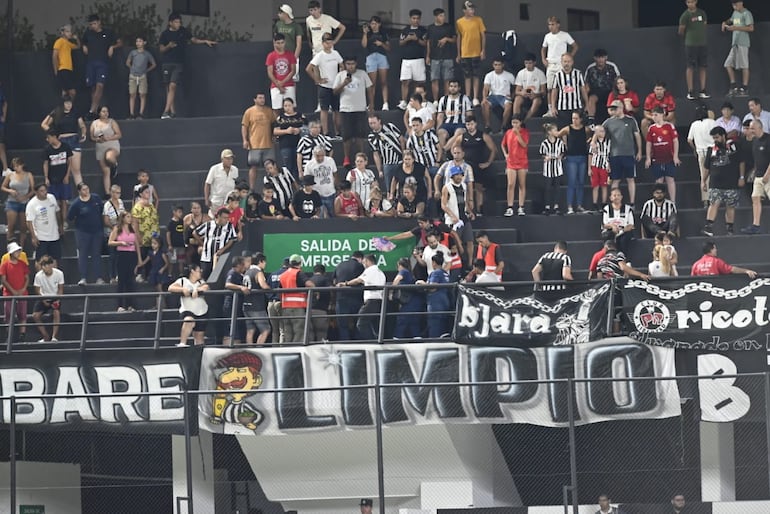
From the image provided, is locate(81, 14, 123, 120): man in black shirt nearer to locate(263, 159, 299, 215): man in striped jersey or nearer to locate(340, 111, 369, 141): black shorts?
locate(340, 111, 369, 141): black shorts

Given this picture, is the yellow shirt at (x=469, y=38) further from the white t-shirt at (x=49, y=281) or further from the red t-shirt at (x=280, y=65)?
the white t-shirt at (x=49, y=281)

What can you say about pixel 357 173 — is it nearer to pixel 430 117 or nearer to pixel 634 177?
pixel 430 117

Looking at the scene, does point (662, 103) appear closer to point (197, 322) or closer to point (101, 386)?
point (197, 322)

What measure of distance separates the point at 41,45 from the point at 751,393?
17728 millimetres

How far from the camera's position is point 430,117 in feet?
92.7

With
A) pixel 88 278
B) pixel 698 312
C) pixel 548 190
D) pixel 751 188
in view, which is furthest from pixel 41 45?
pixel 698 312

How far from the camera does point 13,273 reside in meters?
26.5

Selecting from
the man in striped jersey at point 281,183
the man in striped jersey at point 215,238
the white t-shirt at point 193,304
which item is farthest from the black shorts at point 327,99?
the white t-shirt at point 193,304

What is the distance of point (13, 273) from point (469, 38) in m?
9.08

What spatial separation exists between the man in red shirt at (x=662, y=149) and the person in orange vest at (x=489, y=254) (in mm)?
3826

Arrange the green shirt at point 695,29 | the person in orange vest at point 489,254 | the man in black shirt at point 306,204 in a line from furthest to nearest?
the green shirt at point 695,29 < the man in black shirt at point 306,204 < the person in orange vest at point 489,254

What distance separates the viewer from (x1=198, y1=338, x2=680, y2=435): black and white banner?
2291cm

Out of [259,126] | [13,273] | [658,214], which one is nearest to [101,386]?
[13,273]

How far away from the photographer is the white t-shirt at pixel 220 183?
28172mm
